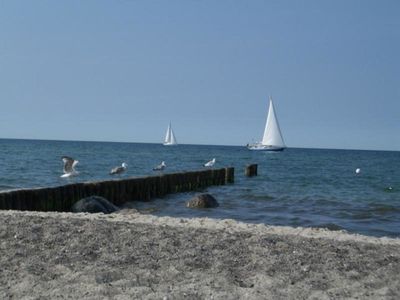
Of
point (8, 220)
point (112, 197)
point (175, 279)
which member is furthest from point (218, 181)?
point (175, 279)

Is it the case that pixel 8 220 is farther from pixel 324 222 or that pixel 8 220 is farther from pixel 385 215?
pixel 385 215

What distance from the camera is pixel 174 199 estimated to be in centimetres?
2278

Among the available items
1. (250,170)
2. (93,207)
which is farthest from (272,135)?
(93,207)

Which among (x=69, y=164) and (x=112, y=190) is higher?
(x=69, y=164)

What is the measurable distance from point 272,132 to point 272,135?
0.98 metres

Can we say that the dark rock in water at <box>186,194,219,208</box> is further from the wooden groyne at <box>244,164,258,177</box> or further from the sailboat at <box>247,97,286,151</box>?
the sailboat at <box>247,97,286,151</box>

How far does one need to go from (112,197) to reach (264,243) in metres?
12.4

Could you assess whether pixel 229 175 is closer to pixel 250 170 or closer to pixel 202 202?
pixel 250 170

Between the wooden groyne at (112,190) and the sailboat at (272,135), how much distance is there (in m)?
52.9

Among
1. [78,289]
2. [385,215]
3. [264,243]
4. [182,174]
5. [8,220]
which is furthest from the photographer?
[182,174]

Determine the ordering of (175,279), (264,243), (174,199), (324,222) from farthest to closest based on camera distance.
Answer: (174,199) < (324,222) < (264,243) < (175,279)

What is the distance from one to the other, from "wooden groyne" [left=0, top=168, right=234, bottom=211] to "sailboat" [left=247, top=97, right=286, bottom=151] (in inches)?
2081

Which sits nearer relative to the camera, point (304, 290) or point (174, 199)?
point (304, 290)

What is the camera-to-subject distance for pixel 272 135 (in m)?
88.6
